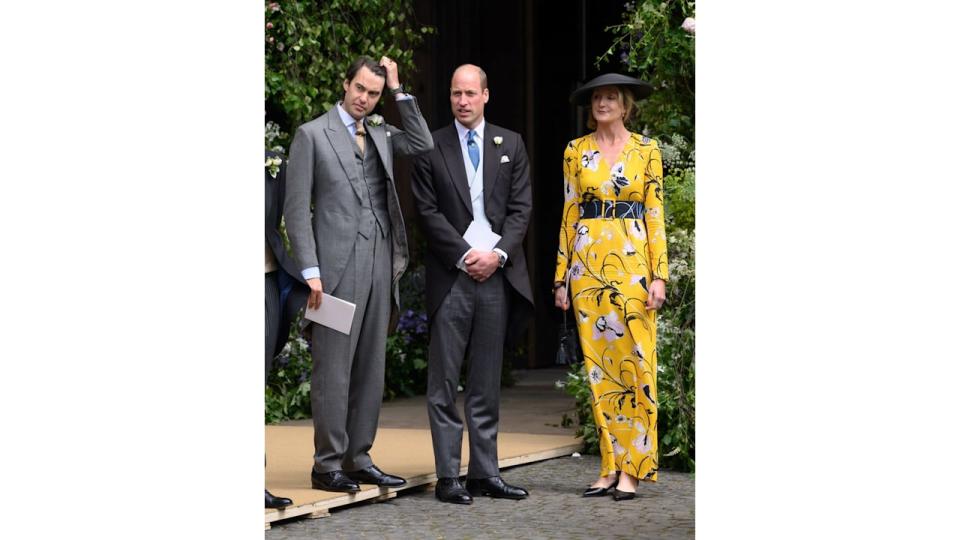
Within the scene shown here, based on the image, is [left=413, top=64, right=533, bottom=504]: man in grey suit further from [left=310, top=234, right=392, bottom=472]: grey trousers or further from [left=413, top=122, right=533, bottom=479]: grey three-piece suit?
[left=310, top=234, right=392, bottom=472]: grey trousers

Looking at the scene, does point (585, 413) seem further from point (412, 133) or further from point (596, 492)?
point (412, 133)

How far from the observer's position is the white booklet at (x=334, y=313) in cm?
543

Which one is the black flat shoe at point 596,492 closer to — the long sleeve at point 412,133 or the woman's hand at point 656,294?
the woman's hand at point 656,294

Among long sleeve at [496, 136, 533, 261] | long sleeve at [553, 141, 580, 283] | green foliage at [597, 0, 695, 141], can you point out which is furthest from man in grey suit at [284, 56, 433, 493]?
green foliage at [597, 0, 695, 141]

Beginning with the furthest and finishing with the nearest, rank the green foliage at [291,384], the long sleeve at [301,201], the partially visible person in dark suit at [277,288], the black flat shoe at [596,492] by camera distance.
→ the green foliage at [291,384] → the black flat shoe at [596,492] → the long sleeve at [301,201] → the partially visible person in dark suit at [277,288]

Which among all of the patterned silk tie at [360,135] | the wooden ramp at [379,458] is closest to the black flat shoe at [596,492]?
the wooden ramp at [379,458]

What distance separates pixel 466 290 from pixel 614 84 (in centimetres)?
96

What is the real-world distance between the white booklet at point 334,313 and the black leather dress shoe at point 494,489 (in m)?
0.82

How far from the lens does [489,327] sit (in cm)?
573

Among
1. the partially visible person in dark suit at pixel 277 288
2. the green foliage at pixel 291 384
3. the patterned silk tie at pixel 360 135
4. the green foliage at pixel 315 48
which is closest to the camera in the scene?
the partially visible person in dark suit at pixel 277 288

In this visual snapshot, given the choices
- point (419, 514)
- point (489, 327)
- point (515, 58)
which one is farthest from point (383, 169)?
point (515, 58)

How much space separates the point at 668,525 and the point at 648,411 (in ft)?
2.32

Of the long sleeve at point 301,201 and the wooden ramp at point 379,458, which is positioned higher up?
the long sleeve at point 301,201

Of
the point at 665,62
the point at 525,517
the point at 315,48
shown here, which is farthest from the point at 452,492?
the point at 315,48
